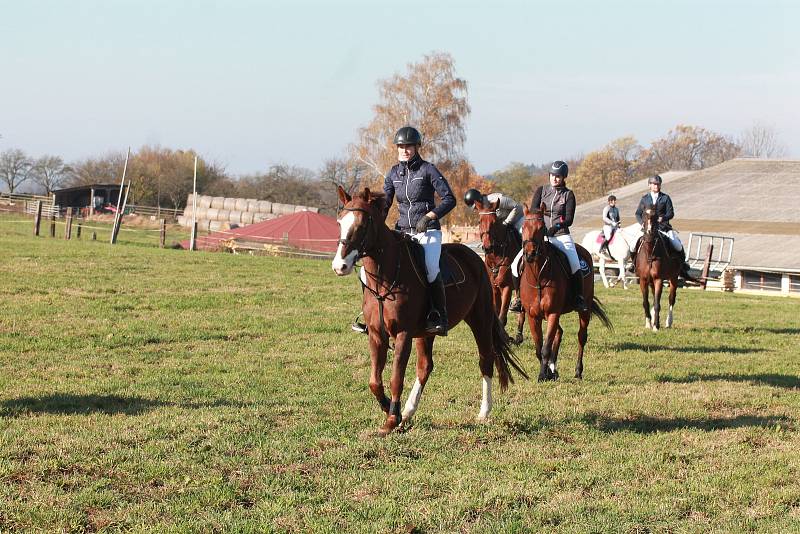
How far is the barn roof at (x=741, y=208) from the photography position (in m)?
52.1

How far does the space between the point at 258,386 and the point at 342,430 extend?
2720 millimetres

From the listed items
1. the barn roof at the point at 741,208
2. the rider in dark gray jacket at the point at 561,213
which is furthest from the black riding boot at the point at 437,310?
the barn roof at the point at 741,208

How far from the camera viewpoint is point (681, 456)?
27.0 ft

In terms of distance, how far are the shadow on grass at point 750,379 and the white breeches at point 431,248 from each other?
486 cm

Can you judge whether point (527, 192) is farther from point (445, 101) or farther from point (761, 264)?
point (761, 264)

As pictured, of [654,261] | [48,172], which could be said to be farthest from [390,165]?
[48,172]

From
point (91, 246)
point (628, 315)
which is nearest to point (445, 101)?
point (91, 246)

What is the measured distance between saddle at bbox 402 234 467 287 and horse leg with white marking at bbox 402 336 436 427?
70 cm

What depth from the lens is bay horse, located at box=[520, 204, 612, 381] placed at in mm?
12195

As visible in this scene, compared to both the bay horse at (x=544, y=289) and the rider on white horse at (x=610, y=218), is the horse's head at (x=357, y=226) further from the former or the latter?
the rider on white horse at (x=610, y=218)

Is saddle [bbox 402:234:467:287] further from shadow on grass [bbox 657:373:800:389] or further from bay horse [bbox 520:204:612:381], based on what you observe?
shadow on grass [bbox 657:373:800:389]

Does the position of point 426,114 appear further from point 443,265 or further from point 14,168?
point 14,168

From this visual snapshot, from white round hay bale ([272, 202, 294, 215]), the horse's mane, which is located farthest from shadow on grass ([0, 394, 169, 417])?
white round hay bale ([272, 202, 294, 215])

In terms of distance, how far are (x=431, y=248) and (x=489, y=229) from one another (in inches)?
206
